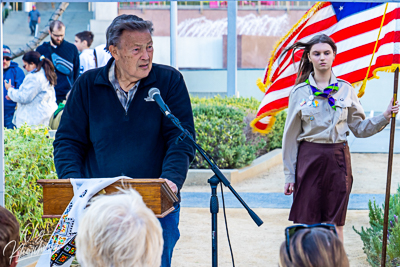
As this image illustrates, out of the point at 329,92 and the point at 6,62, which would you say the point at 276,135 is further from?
the point at 329,92

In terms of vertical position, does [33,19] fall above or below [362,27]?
above

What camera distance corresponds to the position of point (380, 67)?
5.08m

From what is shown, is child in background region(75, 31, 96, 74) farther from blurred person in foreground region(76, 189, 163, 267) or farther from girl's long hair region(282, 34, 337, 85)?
blurred person in foreground region(76, 189, 163, 267)

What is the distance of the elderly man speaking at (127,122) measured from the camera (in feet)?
11.6

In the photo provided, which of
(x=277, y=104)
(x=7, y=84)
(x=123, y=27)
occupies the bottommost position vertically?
(x=7, y=84)

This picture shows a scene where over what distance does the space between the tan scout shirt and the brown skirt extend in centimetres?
8

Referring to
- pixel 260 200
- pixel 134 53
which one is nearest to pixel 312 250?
pixel 134 53

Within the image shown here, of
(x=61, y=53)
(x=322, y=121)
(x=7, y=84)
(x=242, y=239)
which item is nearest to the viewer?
(x=322, y=121)

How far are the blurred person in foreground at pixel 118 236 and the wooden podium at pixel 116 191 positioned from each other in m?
0.81

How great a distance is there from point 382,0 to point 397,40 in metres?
0.71

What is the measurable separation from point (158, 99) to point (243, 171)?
7.00 m

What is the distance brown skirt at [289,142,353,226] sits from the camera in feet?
15.1

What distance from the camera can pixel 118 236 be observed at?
6.33ft

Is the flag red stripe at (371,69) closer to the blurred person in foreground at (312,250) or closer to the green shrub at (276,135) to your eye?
the blurred person in foreground at (312,250)
